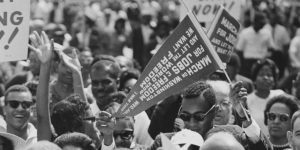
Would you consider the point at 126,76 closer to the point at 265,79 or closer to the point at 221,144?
the point at 265,79

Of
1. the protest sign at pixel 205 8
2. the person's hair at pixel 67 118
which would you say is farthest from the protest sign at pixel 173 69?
the protest sign at pixel 205 8

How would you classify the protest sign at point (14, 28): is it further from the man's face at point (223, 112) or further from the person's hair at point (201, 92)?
the man's face at point (223, 112)

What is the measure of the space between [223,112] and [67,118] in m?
1.28

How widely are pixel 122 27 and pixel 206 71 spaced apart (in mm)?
12053

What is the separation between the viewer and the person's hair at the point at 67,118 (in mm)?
8109

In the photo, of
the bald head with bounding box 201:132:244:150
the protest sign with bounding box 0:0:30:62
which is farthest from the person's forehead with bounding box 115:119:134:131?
the bald head with bounding box 201:132:244:150

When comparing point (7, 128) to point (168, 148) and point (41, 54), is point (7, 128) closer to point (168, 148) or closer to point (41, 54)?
point (41, 54)

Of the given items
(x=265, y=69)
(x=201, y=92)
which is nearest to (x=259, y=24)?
(x=265, y=69)

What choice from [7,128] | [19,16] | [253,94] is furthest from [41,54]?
[253,94]

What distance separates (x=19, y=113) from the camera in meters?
9.12

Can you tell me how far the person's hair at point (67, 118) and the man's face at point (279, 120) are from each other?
1784 mm

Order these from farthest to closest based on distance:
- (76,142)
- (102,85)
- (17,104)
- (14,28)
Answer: (102,85)
(17,104)
(14,28)
(76,142)

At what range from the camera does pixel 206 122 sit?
7605 mm

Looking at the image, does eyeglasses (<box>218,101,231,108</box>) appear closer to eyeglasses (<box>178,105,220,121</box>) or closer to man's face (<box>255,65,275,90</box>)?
eyeglasses (<box>178,105,220,121</box>)
